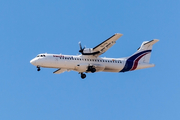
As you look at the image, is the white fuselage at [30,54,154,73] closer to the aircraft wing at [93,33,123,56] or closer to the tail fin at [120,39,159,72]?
the tail fin at [120,39,159,72]

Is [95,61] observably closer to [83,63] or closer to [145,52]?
[83,63]

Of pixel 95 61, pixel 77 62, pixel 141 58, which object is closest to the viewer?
pixel 77 62

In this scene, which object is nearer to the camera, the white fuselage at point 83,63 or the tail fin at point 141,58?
the white fuselage at point 83,63

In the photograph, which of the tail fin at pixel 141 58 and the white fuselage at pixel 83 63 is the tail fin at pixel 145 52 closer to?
the tail fin at pixel 141 58

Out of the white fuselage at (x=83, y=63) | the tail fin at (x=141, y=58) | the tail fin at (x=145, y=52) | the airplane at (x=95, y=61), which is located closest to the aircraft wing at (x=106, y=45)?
the airplane at (x=95, y=61)

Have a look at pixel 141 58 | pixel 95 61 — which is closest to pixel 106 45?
pixel 95 61

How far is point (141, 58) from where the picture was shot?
101 feet

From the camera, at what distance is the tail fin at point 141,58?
99.0ft

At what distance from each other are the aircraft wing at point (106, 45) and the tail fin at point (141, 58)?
8.09ft

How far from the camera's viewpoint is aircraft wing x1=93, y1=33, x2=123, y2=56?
2764cm

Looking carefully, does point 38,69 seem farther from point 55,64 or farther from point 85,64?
point 85,64

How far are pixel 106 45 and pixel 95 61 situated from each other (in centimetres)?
163

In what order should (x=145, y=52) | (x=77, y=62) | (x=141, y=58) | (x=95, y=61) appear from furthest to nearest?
1. (x=145, y=52)
2. (x=141, y=58)
3. (x=95, y=61)
4. (x=77, y=62)

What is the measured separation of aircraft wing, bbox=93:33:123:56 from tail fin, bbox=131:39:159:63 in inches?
128
